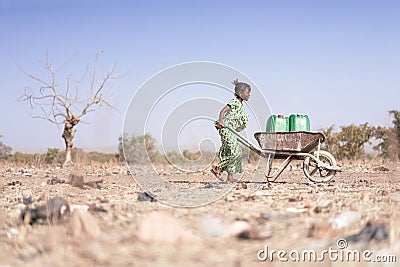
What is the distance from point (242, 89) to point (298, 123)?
1011 millimetres

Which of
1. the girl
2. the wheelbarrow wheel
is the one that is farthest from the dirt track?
the girl

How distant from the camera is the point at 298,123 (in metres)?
7.15

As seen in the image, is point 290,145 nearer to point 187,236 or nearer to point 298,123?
point 298,123

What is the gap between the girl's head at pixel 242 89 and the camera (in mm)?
7508

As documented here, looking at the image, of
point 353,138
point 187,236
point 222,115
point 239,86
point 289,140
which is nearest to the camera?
point 187,236

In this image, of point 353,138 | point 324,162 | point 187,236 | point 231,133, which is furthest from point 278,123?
point 353,138

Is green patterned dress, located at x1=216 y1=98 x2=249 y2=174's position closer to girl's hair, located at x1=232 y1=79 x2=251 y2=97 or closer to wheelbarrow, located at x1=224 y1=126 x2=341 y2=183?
girl's hair, located at x1=232 y1=79 x2=251 y2=97

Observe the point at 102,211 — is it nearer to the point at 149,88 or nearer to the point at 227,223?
the point at 227,223

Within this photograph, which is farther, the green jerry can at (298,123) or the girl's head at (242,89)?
the girl's head at (242,89)

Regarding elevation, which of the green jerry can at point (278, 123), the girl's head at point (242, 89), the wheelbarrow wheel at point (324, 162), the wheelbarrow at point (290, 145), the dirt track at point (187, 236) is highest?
the girl's head at point (242, 89)

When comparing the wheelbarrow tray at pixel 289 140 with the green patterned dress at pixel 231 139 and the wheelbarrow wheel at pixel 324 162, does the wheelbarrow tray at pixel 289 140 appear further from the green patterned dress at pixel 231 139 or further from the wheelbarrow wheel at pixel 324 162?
the green patterned dress at pixel 231 139

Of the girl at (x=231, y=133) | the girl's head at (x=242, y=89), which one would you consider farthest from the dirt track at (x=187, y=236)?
the girl's head at (x=242, y=89)

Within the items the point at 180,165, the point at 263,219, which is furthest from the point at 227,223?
the point at 180,165

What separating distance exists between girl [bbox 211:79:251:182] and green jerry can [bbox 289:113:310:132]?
30.9 inches
